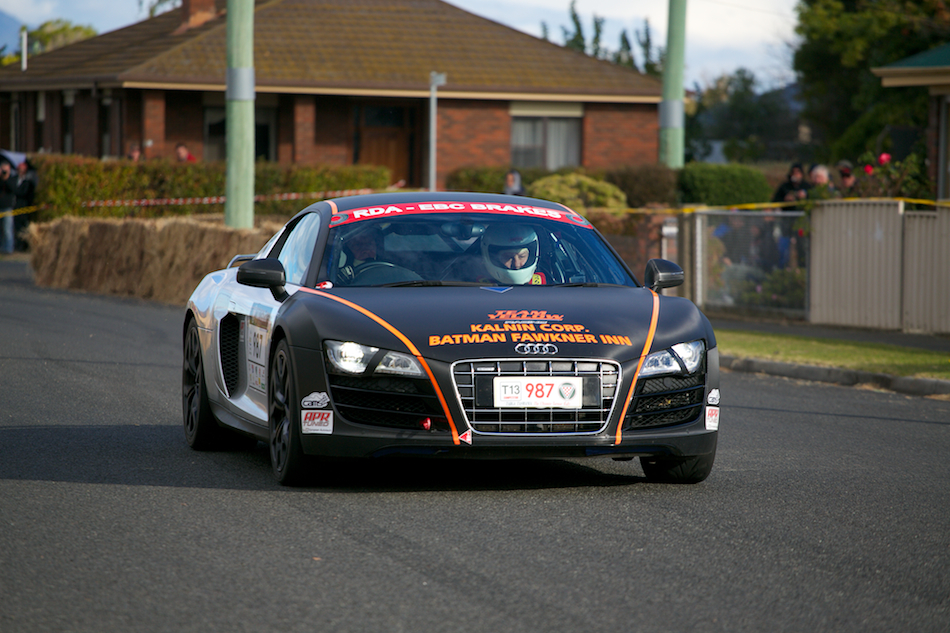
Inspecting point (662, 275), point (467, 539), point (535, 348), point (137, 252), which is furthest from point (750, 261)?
point (467, 539)

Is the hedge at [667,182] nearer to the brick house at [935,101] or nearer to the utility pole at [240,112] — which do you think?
the brick house at [935,101]

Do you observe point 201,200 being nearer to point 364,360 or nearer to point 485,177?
point 485,177

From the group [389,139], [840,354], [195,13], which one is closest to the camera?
[840,354]

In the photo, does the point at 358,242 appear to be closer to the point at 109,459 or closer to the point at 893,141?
the point at 109,459

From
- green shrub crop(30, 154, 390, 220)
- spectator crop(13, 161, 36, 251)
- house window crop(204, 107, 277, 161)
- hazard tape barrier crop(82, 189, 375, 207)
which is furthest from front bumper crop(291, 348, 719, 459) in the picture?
house window crop(204, 107, 277, 161)

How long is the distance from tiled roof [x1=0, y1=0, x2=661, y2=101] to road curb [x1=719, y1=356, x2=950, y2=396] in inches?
867

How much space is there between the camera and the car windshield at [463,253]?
7500mm

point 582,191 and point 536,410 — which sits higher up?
point 582,191

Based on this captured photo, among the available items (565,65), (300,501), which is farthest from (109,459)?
(565,65)

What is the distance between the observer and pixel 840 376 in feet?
43.3

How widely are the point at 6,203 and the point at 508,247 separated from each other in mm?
23345

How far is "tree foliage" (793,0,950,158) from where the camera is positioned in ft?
109

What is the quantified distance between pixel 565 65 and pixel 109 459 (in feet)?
106

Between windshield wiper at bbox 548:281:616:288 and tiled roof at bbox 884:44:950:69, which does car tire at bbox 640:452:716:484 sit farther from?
tiled roof at bbox 884:44:950:69
